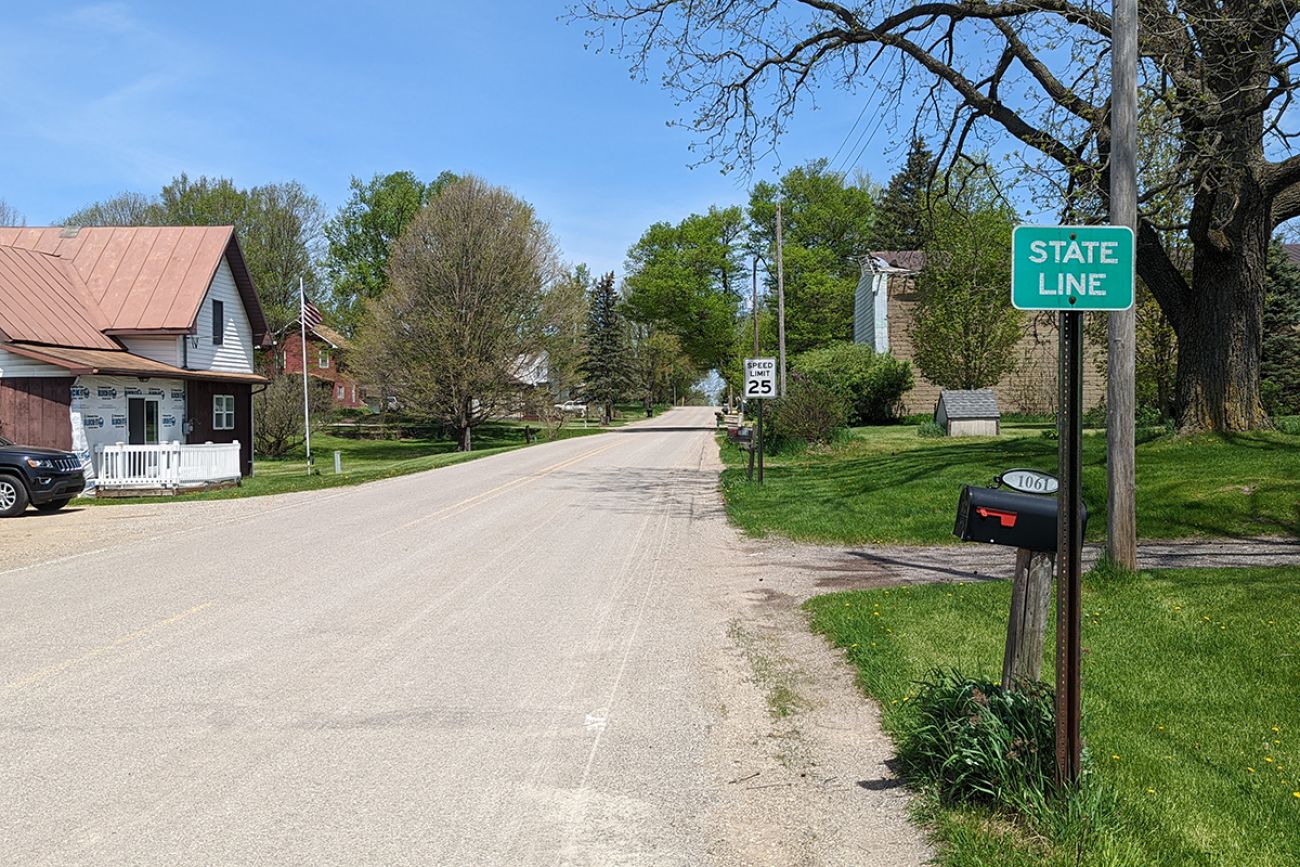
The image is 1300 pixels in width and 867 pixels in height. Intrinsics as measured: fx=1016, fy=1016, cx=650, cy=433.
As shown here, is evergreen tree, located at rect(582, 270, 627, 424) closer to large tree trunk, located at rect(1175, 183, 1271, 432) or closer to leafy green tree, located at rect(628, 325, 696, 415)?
leafy green tree, located at rect(628, 325, 696, 415)

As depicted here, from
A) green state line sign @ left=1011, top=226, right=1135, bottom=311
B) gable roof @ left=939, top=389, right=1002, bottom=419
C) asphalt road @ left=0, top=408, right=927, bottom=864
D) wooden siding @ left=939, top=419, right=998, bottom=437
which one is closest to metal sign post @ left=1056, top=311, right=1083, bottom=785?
green state line sign @ left=1011, top=226, right=1135, bottom=311

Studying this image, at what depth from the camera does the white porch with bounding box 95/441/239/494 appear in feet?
76.6

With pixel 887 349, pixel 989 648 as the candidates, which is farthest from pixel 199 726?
pixel 887 349

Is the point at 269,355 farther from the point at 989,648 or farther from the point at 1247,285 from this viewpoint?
the point at 989,648

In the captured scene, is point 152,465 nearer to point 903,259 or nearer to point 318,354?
point 903,259

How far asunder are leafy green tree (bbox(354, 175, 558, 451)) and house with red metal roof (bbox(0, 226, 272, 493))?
10659mm

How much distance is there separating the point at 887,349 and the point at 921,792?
1903 inches

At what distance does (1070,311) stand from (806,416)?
85.2ft

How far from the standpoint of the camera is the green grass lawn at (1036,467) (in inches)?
504

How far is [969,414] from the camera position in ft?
121

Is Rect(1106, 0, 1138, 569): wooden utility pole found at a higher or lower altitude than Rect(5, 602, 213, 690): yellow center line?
higher

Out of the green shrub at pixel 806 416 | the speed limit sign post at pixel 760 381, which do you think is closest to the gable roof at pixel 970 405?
the green shrub at pixel 806 416

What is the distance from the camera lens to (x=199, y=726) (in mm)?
5953

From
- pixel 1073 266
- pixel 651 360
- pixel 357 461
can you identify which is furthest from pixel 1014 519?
pixel 651 360
